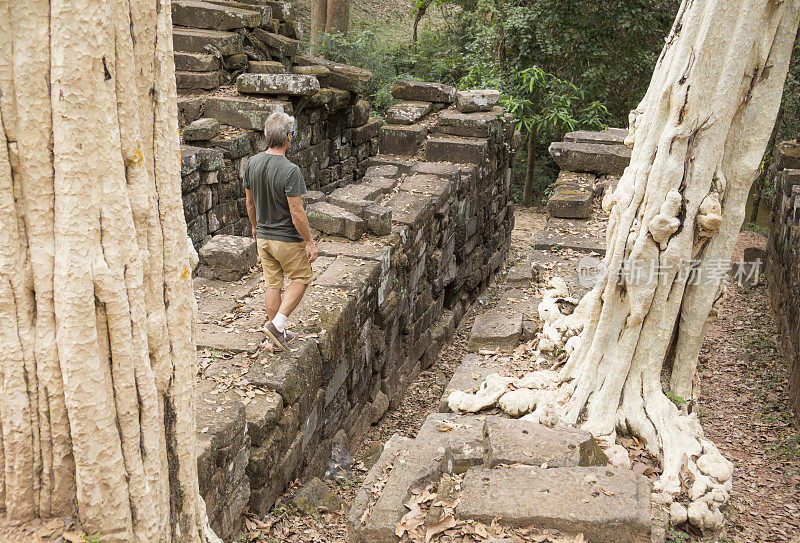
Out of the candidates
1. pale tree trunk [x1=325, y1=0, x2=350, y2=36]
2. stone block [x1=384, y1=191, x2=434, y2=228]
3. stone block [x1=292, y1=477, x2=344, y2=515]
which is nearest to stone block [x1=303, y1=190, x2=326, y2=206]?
stone block [x1=384, y1=191, x2=434, y2=228]

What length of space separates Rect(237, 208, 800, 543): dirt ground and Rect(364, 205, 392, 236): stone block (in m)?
1.98

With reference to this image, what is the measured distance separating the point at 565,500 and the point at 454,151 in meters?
7.31

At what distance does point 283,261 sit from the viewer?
5.43 m

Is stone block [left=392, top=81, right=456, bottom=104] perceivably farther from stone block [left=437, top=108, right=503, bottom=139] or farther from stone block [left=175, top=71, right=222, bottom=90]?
stone block [left=175, top=71, right=222, bottom=90]

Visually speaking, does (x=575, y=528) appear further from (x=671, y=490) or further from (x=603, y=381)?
(x=603, y=381)

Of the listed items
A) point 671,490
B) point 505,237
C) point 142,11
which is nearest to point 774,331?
point 505,237

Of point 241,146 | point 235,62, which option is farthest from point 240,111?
point 235,62

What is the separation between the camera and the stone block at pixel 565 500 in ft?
11.2

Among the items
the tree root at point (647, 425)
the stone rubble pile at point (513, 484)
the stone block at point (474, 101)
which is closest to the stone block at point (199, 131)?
the stone block at point (474, 101)

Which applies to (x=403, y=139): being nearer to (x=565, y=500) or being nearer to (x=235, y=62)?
(x=235, y=62)

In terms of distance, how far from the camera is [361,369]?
678 cm

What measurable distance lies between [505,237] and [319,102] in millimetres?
4580

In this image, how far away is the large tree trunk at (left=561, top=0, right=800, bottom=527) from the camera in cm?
418

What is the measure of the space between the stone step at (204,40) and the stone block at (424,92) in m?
2.75
